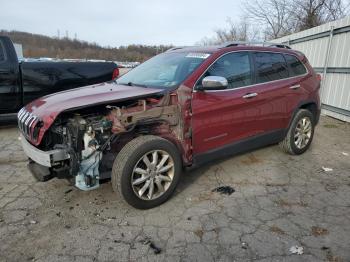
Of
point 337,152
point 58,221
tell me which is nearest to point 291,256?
point 58,221

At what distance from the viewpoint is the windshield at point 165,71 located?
12.8ft

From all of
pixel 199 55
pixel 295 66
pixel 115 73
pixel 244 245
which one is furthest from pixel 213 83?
pixel 115 73

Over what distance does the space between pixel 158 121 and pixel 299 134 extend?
9.50 ft

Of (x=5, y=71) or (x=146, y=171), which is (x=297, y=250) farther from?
(x=5, y=71)

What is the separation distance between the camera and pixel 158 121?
3568 millimetres

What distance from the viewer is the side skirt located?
13.1 feet

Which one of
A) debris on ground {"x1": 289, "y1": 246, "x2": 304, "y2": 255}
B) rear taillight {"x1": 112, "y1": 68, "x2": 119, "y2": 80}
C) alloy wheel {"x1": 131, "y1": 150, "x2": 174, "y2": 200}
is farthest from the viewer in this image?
rear taillight {"x1": 112, "y1": 68, "x2": 119, "y2": 80}

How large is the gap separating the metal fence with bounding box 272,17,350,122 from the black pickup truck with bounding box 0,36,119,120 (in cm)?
638

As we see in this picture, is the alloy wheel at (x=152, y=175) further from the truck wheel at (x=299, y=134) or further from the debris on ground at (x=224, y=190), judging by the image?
the truck wheel at (x=299, y=134)

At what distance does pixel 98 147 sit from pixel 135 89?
0.93m

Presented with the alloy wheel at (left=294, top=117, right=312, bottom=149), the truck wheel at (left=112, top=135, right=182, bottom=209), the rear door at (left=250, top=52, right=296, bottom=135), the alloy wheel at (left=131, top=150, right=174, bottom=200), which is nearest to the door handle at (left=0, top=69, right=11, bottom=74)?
the truck wheel at (left=112, top=135, right=182, bottom=209)

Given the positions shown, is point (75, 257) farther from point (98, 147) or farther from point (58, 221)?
point (98, 147)

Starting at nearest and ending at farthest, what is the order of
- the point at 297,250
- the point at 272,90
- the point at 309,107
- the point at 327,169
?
the point at 297,250 < the point at 272,90 < the point at 327,169 < the point at 309,107

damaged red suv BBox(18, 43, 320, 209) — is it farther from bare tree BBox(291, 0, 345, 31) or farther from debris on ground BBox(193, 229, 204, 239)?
bare tree BBox(291, 0, 345, 31)
